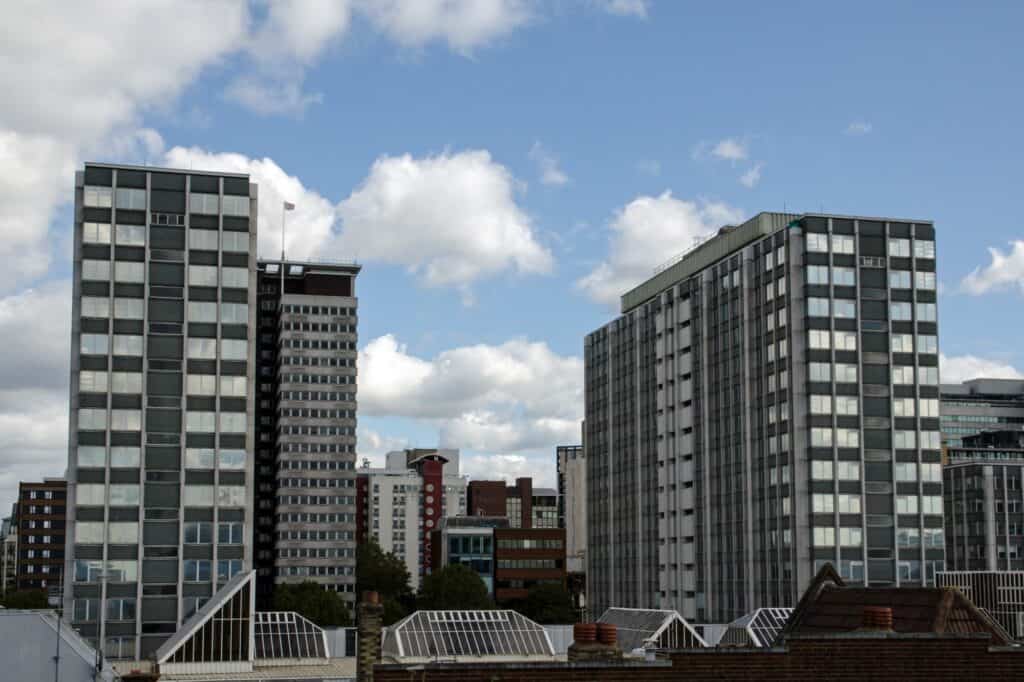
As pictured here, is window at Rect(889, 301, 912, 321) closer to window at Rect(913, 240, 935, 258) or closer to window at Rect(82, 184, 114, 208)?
window at Rect(913, 240, 935, 258)

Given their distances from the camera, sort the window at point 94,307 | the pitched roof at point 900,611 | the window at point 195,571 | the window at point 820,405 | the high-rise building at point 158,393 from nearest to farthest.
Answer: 1. the pitched roof at point 900,611
2. the high-rise building at point 158,393
3. the window at point 195,571
4. the window at point 94,307
5. the window at point 820,405

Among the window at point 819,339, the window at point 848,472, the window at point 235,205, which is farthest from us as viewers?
the window at point 819,339

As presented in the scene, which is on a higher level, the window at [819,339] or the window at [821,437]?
the window at [819,339]

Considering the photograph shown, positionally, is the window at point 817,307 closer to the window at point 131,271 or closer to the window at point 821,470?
the window at point 821,470

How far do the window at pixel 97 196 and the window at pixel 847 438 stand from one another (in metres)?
75.9

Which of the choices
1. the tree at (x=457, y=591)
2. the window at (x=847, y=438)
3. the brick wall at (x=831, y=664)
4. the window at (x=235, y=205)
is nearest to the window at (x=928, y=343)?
the window at (x=847, y=438)

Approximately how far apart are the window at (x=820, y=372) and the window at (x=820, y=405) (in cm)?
194

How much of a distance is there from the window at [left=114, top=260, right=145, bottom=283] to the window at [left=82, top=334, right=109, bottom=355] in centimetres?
574

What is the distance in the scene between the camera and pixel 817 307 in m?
132

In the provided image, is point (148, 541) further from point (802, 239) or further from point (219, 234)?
point (802, 239)

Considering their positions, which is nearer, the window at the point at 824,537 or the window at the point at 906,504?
the window at the point at 824,537

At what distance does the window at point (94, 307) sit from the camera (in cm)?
11225

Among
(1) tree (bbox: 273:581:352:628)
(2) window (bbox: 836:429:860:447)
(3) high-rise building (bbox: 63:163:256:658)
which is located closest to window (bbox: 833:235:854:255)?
(2) window (bbox: 836:429:860:447)

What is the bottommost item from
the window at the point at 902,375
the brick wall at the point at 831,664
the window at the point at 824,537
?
the brick wall at the point at 831,664
